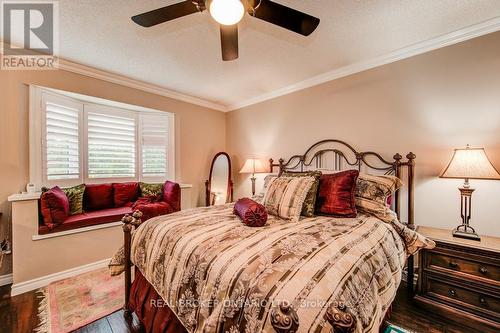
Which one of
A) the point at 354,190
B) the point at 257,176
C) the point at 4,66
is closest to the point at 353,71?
the point at 354,190

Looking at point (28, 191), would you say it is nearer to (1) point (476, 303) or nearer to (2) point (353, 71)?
(2) point (353, 71)

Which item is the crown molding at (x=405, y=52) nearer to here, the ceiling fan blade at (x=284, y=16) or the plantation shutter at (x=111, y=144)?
the ceiling fan blade at (x=284, y=16)

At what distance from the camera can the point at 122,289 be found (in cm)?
213

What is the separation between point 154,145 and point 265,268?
330 centimetres

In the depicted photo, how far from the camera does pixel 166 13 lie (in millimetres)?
1344

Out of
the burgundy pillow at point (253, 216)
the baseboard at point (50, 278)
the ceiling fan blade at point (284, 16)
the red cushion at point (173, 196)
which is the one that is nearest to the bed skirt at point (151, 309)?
the burgundy pillow at point (253, 216)

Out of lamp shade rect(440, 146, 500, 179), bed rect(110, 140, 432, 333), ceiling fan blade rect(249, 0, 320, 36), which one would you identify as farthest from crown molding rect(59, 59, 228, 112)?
lamp shade rect(440, 146, 500, 179)

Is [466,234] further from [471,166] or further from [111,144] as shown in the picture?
[111,144]

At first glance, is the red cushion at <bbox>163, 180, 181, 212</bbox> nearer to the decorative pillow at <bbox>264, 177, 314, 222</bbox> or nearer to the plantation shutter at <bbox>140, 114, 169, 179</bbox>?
the plantation shutter at <bbox>140, 114, 169, 179</bbox>

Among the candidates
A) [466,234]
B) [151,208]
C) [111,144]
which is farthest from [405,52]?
[111,144]

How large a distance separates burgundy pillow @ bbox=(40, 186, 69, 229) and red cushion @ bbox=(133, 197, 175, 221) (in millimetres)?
724

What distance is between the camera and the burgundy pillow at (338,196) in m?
1.85

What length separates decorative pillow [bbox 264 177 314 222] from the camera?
1.80 m

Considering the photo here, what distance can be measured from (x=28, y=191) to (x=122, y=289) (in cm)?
148
